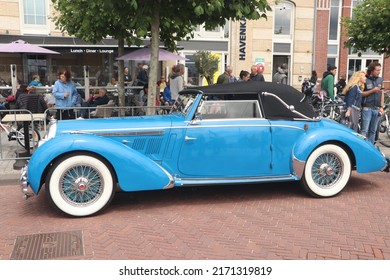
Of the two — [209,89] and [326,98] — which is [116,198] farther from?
[326,98]

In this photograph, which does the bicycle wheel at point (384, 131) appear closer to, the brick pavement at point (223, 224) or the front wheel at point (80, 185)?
the brick pavement at point (223, 224)

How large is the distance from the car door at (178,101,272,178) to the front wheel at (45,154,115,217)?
0.96 m

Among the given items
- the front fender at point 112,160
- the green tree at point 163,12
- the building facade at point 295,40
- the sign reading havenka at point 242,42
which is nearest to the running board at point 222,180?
the front fender at point 112,160

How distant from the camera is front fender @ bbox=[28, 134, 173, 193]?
14.4 feet

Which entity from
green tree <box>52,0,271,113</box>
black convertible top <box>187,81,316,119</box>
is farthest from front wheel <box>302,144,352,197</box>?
green tree <box>52,0,271,113</box>

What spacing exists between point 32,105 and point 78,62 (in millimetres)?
9145

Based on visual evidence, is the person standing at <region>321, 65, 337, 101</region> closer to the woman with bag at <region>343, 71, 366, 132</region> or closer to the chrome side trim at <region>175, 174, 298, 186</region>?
the woman with bag at <region>343, 71, 366, 132</region>

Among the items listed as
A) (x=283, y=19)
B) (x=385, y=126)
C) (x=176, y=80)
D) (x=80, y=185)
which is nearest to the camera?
(x=80, y=185)

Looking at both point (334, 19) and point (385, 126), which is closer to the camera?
point (385, 126)

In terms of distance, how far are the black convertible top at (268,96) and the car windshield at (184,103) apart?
0.68 feet

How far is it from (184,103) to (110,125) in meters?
1.12

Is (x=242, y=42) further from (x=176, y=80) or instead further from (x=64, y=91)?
(x=64, y=91)

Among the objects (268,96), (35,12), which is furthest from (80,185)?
(35,12)

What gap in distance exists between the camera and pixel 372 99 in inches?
299
